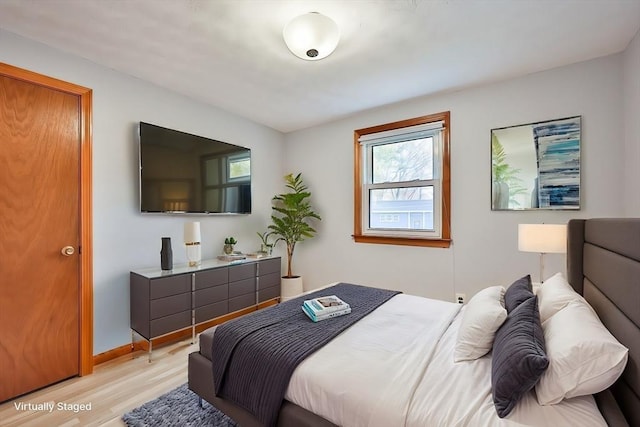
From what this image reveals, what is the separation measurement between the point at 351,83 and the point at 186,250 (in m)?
2.30

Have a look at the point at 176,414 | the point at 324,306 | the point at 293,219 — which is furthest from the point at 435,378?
the point at 293,219

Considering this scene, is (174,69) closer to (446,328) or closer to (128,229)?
(128,229)

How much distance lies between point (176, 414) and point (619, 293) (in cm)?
233

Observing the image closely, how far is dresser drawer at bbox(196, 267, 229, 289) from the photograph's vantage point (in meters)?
2.73

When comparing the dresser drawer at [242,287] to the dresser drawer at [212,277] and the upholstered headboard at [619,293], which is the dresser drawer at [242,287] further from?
the upholstered headboard at [619,293]

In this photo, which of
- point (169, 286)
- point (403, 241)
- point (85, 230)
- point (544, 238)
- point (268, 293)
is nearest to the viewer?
point (544, 238)

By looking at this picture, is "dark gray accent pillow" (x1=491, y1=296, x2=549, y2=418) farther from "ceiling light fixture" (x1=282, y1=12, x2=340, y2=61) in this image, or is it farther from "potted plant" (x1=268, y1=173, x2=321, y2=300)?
"potted plant" (x1=268, y1=173, x2=321, y2=300)

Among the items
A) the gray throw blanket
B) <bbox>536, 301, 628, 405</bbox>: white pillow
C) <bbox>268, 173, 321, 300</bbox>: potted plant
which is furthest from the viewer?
<bbox>268, 173, 321, 300</bbox>: potted plant

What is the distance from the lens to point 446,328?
1727mm

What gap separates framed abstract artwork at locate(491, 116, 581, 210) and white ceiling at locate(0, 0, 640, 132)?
0.51 m

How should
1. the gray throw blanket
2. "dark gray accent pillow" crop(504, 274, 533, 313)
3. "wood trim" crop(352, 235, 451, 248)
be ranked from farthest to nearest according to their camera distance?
"wood trim" crop(352, 235, 451, 248), "dark gray accent pillow" crop(504, 274, 533, 313), the gray throw blanket

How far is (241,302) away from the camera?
123 inches

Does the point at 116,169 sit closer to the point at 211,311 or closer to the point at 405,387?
the point at 211,311

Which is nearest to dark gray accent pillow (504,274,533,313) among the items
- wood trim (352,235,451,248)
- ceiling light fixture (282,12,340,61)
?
wood trim (352,235,451,248)
